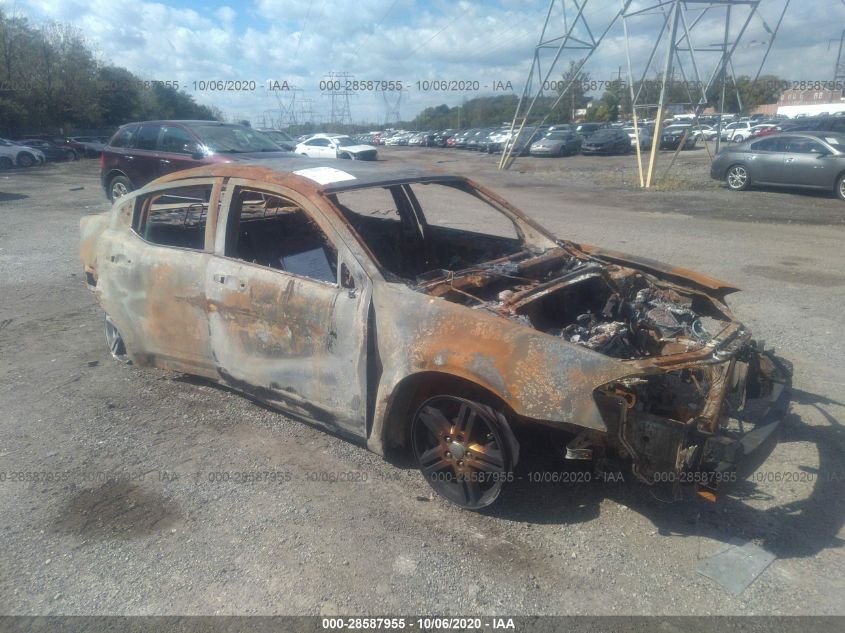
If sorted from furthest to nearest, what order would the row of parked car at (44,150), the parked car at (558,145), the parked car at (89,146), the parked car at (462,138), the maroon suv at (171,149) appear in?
the parked car at (462,138) → the parked car at (89,146) → the parked car at (558,145) → the row of parked car at (44,150) → the maroon suv at (171,149)

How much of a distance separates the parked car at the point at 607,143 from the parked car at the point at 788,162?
54.2ft

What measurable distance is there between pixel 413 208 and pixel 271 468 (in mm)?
2232

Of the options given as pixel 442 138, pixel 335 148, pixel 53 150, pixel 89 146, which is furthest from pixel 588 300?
pixel 442 138

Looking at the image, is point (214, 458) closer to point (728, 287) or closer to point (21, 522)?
point (21, 522)

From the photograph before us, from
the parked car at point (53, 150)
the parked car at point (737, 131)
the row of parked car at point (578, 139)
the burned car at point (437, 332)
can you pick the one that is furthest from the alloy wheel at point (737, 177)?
the parked car at point (53, 150)

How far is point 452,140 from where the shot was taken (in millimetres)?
46719

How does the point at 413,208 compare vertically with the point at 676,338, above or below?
above

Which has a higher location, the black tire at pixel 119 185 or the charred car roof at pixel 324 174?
the charred car roof at pixel 324 174

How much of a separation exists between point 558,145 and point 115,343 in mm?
30796

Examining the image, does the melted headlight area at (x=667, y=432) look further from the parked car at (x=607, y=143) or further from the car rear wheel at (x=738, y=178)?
the parked car at (x=607, y=143)

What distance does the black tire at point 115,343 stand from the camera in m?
5.06

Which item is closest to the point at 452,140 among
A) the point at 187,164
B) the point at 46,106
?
the point at 46,106

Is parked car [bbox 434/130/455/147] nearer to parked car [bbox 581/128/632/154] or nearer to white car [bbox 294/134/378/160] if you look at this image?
parked car [bbox 581/128/632/154]

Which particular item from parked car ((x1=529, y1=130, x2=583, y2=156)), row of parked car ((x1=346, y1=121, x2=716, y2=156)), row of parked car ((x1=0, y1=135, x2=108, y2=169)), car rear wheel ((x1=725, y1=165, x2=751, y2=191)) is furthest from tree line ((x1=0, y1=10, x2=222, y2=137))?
car rear wheel ((x1=725, y1=165, x2=751, y2=191))
